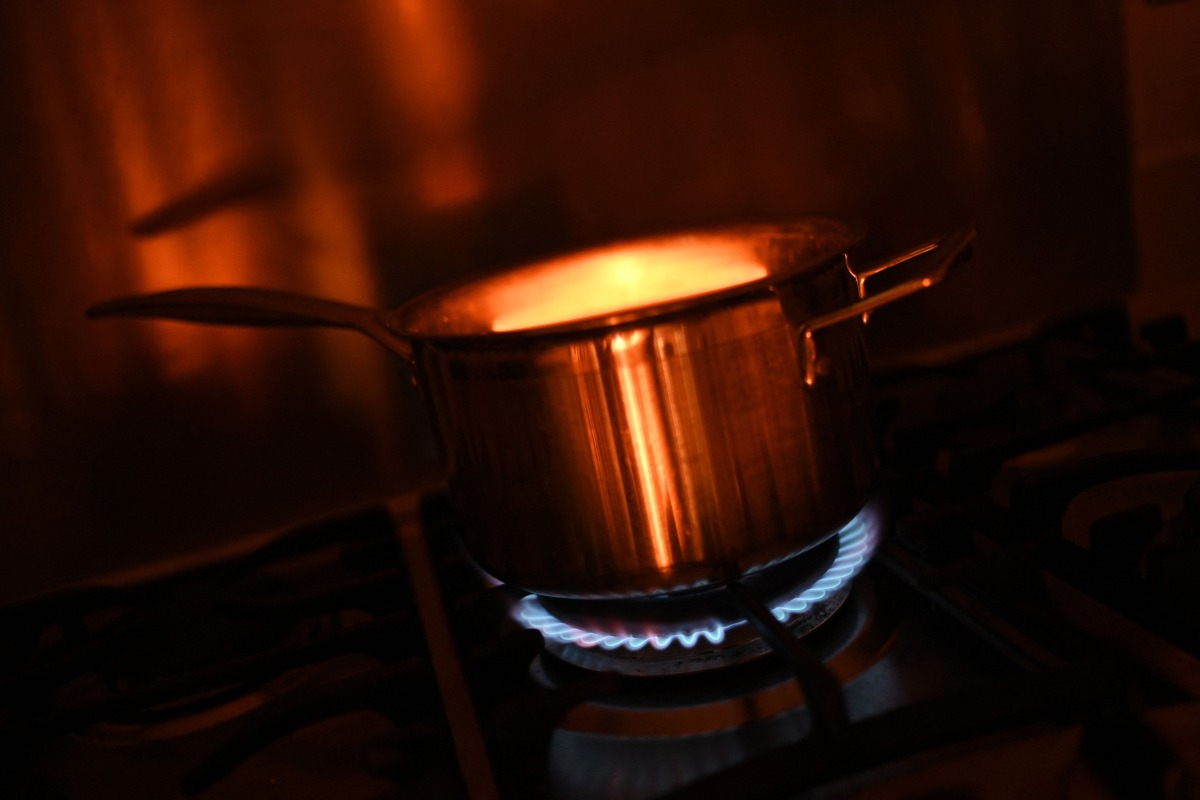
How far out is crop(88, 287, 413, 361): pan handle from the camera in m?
0.51

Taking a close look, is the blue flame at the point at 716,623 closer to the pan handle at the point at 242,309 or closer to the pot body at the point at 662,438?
the pot body at the point at 662,438

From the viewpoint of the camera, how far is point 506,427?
0.44 meters

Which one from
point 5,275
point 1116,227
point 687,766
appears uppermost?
point 5,275

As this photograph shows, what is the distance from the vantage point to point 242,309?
1.68 ft

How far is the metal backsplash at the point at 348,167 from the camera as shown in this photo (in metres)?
0.66

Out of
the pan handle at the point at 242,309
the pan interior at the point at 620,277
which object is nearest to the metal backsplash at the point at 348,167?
the pan interior at the point at 620,277

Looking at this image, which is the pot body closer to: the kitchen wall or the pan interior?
the pan interior

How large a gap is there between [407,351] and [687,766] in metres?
0.23

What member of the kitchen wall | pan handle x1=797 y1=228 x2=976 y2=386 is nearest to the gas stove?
pan handle x1=797 y1=228 x2=976 y2=386

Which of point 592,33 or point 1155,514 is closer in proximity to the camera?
point 1155,514

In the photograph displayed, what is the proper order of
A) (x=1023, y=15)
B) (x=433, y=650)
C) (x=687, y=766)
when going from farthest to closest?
1. (x=1023, y=15)
2. (x=433, y=650)
3. (x=687, y=766)

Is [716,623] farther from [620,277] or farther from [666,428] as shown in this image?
[620,277]

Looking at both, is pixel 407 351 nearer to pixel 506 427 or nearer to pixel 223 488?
pixel 506 427

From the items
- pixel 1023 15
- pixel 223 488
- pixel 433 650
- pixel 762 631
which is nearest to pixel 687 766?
pixel 762 631
